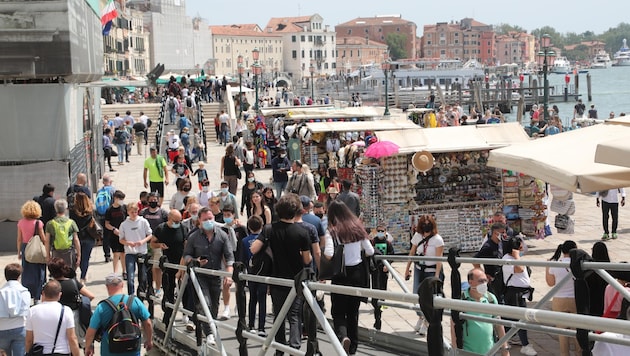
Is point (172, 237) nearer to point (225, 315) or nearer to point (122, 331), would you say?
point (225, 315)

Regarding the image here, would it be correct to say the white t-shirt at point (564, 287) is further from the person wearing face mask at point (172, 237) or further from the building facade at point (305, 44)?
the building facade at point (305, 44)

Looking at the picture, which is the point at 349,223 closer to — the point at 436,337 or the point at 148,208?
the point at 436,337

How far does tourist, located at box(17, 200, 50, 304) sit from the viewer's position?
11.6 metres

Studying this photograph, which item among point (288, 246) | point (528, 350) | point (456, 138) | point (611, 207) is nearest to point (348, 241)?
point (288, 246)

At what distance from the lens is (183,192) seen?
1377cm

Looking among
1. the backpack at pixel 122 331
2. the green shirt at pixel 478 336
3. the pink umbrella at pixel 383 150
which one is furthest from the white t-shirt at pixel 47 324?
the pink umbrella at pixel 383 150

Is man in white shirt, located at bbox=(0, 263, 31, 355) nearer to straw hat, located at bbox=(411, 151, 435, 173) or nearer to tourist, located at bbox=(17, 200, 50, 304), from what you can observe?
tourist, located at bbox=(17, 200, 50, 304)

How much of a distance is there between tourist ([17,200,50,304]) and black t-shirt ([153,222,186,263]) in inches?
68.5

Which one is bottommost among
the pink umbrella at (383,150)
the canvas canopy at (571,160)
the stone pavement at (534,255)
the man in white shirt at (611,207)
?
the stone pavement at (534,255)

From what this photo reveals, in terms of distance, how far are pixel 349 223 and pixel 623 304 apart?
253cm

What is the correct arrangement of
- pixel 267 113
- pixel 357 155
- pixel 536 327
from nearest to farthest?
1. pixel 536 327
2. pixel 357 155
3. pixel 267 113

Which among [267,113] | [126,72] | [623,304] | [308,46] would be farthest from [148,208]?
[308,46]

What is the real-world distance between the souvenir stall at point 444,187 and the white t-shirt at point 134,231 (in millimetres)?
4402

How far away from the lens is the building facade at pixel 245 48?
16871 centimetres
